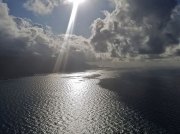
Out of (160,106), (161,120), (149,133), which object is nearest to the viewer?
(149,133)

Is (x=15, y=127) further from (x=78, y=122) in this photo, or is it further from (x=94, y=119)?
(x=94, y=119)

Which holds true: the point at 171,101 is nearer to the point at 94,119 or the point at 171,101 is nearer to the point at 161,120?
the point at 161,120

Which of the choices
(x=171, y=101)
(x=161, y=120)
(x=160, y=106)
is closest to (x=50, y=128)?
(x=161, y=120)

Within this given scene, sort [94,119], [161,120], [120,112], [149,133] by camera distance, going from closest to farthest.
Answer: [149,133]
[161,120]
[94,119]
[120,112]

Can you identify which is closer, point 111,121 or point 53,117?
point 111,121

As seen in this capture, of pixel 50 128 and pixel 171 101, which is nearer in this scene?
pixel 50 128

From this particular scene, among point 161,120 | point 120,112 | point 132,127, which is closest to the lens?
point 132,127

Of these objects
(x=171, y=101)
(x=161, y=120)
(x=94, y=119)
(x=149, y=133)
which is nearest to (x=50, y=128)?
(x=94, y=119)

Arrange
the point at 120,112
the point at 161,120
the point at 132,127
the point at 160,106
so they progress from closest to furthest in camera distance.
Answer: the point at 132,127
the point at 161,120
the point at 120,112
the point at 160,106
